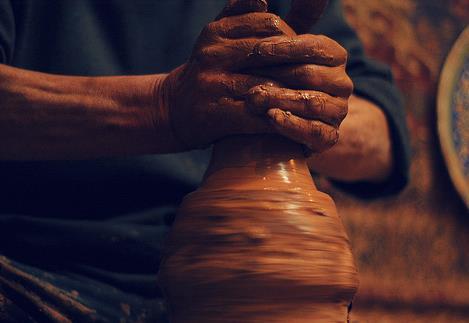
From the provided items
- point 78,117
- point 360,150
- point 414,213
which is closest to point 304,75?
point 78,117

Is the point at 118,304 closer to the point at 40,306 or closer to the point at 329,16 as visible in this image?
the point at 40,306

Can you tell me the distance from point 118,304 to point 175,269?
1.08ft

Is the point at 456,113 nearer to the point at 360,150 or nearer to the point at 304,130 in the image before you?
the point at 360,150

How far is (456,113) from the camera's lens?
2365 millimetres

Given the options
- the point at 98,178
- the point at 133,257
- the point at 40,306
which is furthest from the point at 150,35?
the point at 40,306

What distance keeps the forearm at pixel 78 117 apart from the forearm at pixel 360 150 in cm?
43

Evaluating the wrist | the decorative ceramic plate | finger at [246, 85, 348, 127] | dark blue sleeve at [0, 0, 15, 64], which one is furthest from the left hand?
the decorative ceramic plate

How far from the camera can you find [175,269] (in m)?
0.77

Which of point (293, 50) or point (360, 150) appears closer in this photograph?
point (293, 50)

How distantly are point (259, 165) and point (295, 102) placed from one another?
0.08 metres

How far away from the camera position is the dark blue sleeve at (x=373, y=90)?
4.51ft

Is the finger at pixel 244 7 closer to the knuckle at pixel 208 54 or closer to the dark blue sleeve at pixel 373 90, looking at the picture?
the knuckle at pixel 208 54

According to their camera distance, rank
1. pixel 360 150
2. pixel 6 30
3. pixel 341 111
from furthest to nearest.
Result: pixel 360 150, pixel 6 30, pixel 341 111

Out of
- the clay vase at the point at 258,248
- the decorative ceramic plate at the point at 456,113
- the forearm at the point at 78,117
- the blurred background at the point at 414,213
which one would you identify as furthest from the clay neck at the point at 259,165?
the decorative ceramic plate at the point at 456,113
